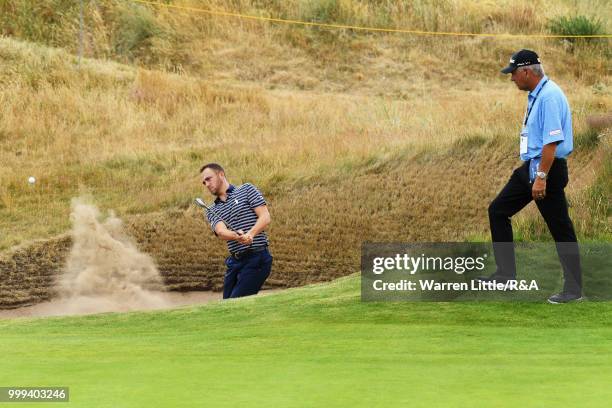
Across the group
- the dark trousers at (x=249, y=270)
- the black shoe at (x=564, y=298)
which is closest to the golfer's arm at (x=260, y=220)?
the dark trousers at (x=249, y=270)

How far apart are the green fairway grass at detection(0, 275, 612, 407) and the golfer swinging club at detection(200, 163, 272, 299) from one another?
0.95ft

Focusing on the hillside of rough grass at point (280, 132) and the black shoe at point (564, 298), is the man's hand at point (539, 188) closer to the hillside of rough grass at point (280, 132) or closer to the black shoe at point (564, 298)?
the black shoe at point (564, 298)

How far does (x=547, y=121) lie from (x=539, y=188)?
0.39 m

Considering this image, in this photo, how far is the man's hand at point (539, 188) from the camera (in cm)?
704

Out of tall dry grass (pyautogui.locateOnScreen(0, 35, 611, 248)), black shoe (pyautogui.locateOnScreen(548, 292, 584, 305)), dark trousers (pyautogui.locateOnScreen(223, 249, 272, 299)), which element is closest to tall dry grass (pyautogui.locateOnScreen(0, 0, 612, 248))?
tall dry grass (pyautogui.locateOnScreen(0, 35, 611, 248))

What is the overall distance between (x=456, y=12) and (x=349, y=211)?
16672 mm

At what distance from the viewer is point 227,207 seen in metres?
8.78

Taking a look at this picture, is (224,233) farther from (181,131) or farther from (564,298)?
(181,131)

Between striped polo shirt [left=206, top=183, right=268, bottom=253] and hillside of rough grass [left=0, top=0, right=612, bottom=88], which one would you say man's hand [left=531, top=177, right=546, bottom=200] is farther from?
hillside of rough grass [left=0, top=0, right=612, bottom=88]

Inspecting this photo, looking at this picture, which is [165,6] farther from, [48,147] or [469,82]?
[48,147]

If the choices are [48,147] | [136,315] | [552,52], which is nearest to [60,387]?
[136,315]

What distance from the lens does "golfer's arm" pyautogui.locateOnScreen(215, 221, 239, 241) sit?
27.7ft

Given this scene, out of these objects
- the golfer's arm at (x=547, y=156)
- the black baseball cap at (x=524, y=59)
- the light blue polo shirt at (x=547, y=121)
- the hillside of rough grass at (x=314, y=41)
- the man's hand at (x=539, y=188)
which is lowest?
the man's hand at (x=539, y=188)

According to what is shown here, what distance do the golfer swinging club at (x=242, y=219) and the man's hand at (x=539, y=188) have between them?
2.22 meters
